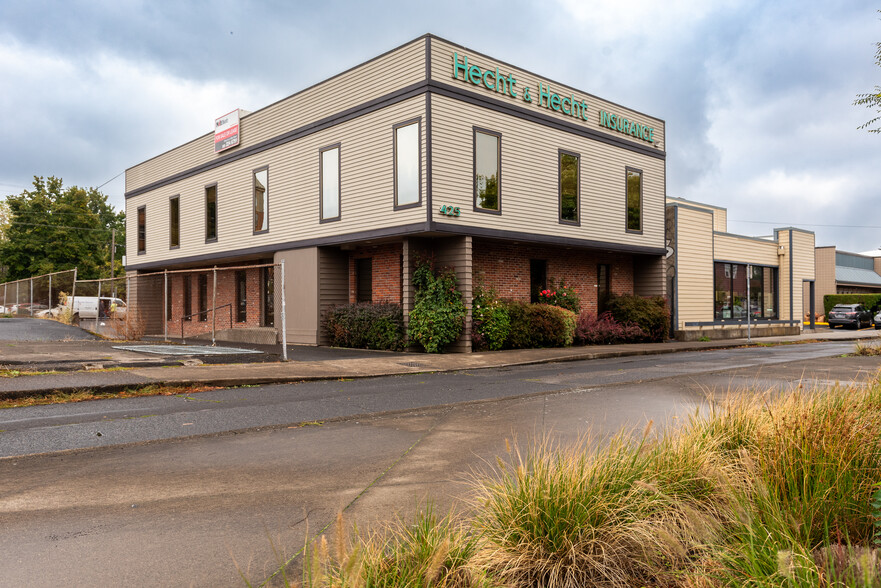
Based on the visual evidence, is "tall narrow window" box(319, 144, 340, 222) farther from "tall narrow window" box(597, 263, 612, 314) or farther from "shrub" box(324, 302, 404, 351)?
"tall narrow window" box(597, 263, 612, 314)

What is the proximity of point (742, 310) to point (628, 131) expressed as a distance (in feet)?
40.2

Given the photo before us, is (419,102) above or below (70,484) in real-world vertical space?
above

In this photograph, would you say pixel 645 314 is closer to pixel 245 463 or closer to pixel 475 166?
pixel 475 166

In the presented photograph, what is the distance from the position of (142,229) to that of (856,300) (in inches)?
2051

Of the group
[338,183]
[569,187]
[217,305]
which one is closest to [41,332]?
[217,305]

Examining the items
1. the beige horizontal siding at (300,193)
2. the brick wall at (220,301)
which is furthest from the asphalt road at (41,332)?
the beige horizontal siding at (300,193)

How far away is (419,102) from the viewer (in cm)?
1683

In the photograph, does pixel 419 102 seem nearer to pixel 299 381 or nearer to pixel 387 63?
pixel 387 63

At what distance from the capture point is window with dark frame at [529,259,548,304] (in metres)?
21.3

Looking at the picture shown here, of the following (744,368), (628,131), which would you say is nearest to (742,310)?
(628,131)

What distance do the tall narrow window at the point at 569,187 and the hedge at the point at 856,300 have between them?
3673 centimetres

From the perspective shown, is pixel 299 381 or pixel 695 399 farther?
pixel 299 381

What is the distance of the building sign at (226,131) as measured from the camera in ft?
78.7

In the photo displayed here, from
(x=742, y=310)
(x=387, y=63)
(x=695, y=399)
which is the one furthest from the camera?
(x=742, y=310)
